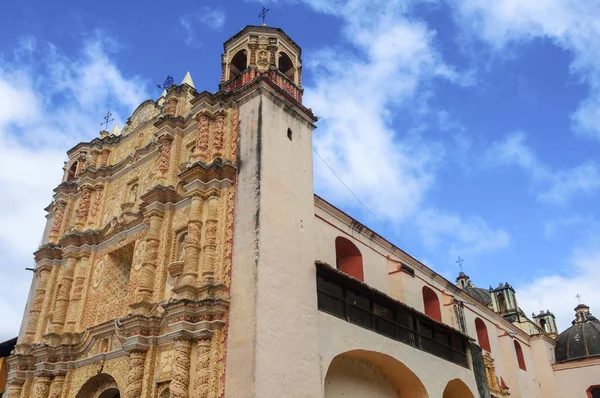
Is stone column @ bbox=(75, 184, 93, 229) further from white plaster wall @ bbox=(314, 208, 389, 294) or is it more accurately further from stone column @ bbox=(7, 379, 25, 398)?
white plaster wall @ bbox=(314, 208, 389, 294)

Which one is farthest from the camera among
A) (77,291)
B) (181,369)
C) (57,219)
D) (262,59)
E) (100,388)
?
(57,219)

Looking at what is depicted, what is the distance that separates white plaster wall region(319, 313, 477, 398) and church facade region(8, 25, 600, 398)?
42 mm

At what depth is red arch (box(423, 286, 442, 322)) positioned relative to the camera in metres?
17.4

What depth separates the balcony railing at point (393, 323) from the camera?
11.5 meters

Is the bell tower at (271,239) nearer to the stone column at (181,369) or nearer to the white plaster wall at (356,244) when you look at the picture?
the stone column at (181,369)

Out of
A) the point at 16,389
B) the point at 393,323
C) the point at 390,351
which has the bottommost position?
the point at 16,389

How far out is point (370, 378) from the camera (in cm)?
1273

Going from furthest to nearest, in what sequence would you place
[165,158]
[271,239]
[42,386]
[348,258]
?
[348,258] < [165,158] < [42,386] < [271,239]

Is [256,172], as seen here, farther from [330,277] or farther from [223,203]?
[330,277]

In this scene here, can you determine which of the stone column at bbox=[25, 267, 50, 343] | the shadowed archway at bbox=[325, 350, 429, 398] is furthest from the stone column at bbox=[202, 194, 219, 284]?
the stone column at bbox=[25, 267, 50, 343]

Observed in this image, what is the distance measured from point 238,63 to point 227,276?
6849 millimetres

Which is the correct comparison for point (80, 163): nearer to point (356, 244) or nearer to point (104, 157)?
point (104, 157)

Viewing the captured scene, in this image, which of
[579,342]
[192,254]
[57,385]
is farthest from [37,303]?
[579,342]

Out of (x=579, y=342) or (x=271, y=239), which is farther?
(x=579, y=342)
